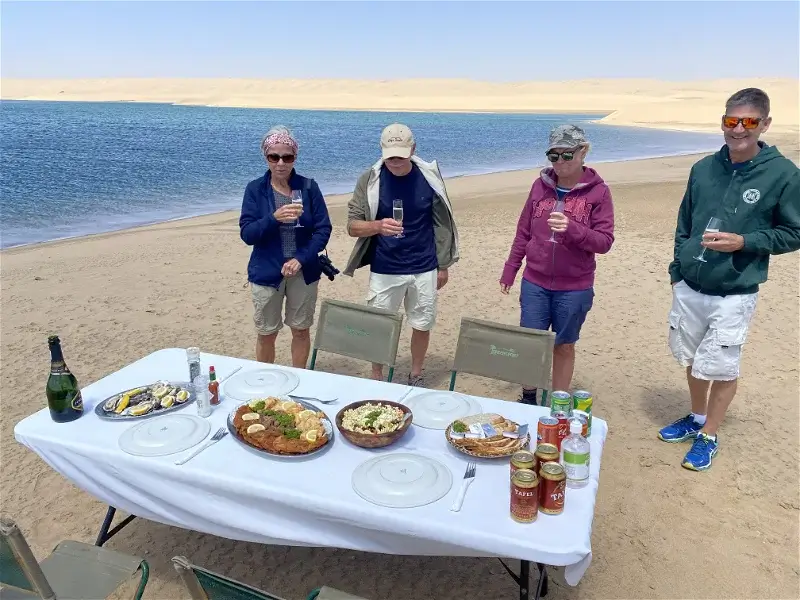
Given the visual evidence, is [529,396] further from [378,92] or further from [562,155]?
[378,92]

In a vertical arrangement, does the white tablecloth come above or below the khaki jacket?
below

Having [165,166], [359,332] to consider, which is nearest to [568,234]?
[359,332]

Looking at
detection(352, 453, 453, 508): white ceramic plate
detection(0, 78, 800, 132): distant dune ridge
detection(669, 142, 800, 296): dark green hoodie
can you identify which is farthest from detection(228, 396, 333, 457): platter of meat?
detection(0, 78, 800, 132): distant dune ridge

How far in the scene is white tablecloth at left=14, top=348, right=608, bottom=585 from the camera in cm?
195

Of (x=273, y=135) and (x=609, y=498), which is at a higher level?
(x=273, y=135)

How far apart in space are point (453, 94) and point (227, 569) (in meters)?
165

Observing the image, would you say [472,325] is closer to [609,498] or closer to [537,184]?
[537,184]

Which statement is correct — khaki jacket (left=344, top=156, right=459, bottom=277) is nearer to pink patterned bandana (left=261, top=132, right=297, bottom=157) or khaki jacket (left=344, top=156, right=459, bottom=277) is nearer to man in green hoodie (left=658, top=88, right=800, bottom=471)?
pink patterned bandana (left=261, top=132, right=297, bottom=157)

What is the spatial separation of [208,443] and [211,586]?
0.78 metres

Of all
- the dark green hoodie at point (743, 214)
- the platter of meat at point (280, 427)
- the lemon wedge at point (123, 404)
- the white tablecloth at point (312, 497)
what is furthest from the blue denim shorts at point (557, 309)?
the lemon wedge at point (123, 404)

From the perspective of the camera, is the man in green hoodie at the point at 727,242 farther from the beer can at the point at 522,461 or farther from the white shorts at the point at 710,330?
the beer can at the point at 522,461

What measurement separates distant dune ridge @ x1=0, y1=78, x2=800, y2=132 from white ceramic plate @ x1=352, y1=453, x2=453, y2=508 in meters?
101

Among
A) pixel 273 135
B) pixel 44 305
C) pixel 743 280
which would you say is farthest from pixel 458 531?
pixel 44 305

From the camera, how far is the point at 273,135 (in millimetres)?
3904
